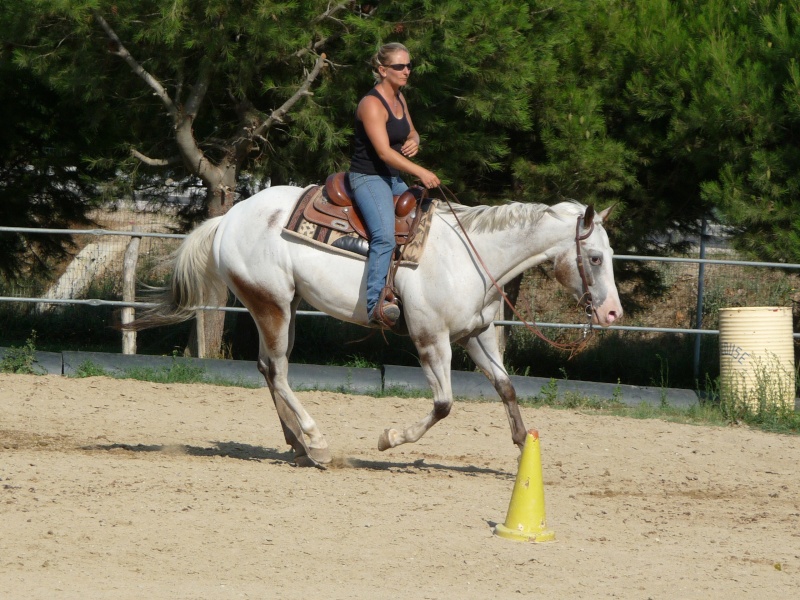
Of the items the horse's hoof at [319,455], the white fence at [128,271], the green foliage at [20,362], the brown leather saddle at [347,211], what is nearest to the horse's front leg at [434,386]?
the horse's hoof at [319,455]

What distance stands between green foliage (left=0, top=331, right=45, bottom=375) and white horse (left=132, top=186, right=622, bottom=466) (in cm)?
398

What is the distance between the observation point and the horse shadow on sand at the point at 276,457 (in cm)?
718

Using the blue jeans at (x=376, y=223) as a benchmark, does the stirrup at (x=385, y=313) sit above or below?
below

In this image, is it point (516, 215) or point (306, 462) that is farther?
point (306, 462)

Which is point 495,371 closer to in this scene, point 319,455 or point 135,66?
point 319,455

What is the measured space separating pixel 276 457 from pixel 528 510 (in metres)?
2.71

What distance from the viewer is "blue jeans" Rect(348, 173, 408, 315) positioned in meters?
6.64

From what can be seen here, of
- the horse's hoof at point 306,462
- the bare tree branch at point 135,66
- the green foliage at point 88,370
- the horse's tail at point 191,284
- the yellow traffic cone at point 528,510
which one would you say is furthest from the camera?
the green foliage at point 88,370

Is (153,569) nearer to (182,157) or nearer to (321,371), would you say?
(321,371)

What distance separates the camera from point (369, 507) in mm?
5820

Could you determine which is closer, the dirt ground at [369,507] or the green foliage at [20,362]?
the dirt ground at [369,507]

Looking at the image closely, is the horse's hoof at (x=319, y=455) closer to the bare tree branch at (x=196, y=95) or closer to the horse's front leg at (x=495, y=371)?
the horse's front leg at (x=495, y=371)

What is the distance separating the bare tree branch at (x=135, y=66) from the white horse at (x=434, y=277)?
3.44 meters

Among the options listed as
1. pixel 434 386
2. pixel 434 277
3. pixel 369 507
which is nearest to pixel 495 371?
Result: pixel 434 386
